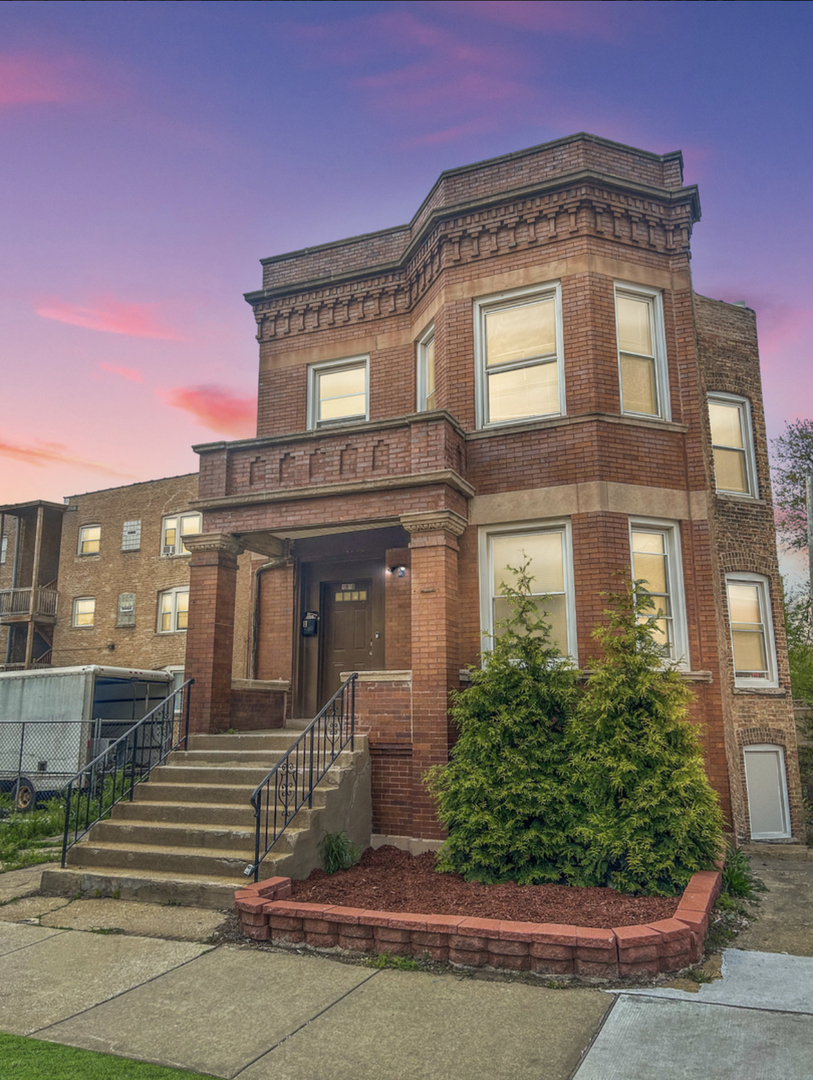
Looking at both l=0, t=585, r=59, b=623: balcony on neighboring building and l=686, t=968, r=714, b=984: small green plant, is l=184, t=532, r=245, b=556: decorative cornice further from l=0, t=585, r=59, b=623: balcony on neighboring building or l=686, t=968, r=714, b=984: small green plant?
l=0, t=585, r=59, b=623: balcony on neighboring building

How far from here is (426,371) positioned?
1224 cm

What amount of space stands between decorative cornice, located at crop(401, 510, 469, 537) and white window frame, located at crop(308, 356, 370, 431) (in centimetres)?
341

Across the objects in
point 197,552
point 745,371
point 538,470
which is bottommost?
point 197,552

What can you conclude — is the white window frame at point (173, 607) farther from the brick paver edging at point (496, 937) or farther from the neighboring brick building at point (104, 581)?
the brick paver edging at point (496, 937)

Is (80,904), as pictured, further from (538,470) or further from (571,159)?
(571,159)

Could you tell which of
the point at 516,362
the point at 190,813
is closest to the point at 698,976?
the point at 190,813

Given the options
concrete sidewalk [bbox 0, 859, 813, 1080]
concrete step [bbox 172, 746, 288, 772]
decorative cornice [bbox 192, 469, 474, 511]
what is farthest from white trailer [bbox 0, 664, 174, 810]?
concrete sidewalk [bbox 0, 859, 813, 1080]

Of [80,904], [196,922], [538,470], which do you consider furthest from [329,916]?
[538,470]

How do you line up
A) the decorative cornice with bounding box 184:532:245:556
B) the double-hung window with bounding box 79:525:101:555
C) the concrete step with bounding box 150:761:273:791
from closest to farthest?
the concrete step with bounding box 150:761:273:791 → the decorative cornice with bounding box 184:532:245:556 → the double-hung window with bounding box 79:525:101:555

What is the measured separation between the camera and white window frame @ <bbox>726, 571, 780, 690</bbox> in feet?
38.6

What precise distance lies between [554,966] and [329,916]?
1740mm

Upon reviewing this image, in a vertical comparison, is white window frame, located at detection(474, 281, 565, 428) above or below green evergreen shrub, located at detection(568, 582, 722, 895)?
above

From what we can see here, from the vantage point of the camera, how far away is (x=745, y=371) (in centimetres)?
1294

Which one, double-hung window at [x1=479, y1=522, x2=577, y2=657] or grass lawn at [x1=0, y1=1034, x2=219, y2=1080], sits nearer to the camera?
grass lawn at [x1=0, y1=1034, x2=219, y2=1080]
